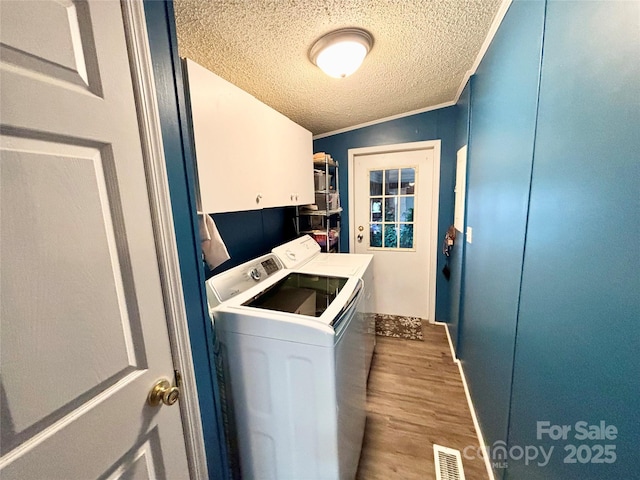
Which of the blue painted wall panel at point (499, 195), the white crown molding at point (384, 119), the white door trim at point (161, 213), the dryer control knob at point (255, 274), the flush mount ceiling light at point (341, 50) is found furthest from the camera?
the white crown molding at point (384, 119)

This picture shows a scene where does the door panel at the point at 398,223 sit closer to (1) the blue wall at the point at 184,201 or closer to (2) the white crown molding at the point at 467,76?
(2) the white crown molding at the point at 467,76

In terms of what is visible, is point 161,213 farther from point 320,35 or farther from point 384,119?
point 384,119

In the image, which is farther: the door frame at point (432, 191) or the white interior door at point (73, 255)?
the door frame at point (432, 191)

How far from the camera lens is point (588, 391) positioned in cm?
63

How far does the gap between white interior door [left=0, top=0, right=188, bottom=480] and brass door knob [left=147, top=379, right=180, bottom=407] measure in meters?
0.02

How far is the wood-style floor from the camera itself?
141 centimetres

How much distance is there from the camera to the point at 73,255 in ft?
1.77

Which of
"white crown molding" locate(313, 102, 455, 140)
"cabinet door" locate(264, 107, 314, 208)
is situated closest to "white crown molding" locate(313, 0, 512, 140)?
"white crown molding" locate(313, 102, 455, 140)

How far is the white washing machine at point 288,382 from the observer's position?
1021 millimetres

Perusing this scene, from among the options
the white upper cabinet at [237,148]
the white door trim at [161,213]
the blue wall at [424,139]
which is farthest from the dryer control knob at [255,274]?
the blue wall at [424,139]

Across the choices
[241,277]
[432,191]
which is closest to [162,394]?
[241,277]

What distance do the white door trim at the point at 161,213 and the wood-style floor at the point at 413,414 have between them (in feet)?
3.74

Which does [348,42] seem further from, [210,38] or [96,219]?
[96,219]

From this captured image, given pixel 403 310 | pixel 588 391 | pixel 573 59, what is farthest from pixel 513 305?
pixel 403 310
